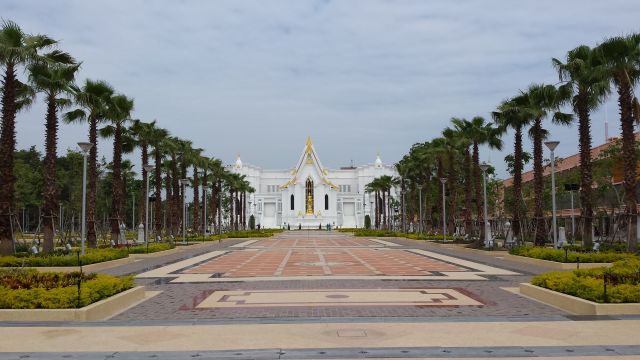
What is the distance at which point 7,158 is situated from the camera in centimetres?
2322

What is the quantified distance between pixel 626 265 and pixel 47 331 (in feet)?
42.7

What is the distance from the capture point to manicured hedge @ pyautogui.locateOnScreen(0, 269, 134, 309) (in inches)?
446

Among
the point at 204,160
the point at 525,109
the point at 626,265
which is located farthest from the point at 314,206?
the point at 626,265

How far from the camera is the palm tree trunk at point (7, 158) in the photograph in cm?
2316

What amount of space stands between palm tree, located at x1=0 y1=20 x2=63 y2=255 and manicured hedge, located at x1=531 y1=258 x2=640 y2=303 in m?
20.5

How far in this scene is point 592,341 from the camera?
8.82 m

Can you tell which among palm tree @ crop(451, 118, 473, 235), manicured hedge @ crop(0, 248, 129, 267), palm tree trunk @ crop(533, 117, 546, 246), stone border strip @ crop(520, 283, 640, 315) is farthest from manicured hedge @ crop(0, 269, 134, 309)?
palm tree @ crop(451, 118, 473, 235)

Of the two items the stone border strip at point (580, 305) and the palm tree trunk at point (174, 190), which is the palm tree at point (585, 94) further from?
the palm tree trunk at point (174, 190)

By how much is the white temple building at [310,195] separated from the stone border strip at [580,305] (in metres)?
108

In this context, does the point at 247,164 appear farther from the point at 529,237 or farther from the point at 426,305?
the point at 426,305

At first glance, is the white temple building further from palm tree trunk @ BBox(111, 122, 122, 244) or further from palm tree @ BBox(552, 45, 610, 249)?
palm tree @ BBox(552, 45, 610, 249)

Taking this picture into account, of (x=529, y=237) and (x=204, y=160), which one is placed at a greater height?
(x=204, y=160)

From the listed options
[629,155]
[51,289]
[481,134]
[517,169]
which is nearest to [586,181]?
[629,155]

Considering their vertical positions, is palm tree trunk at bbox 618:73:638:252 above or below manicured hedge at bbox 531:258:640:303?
above
